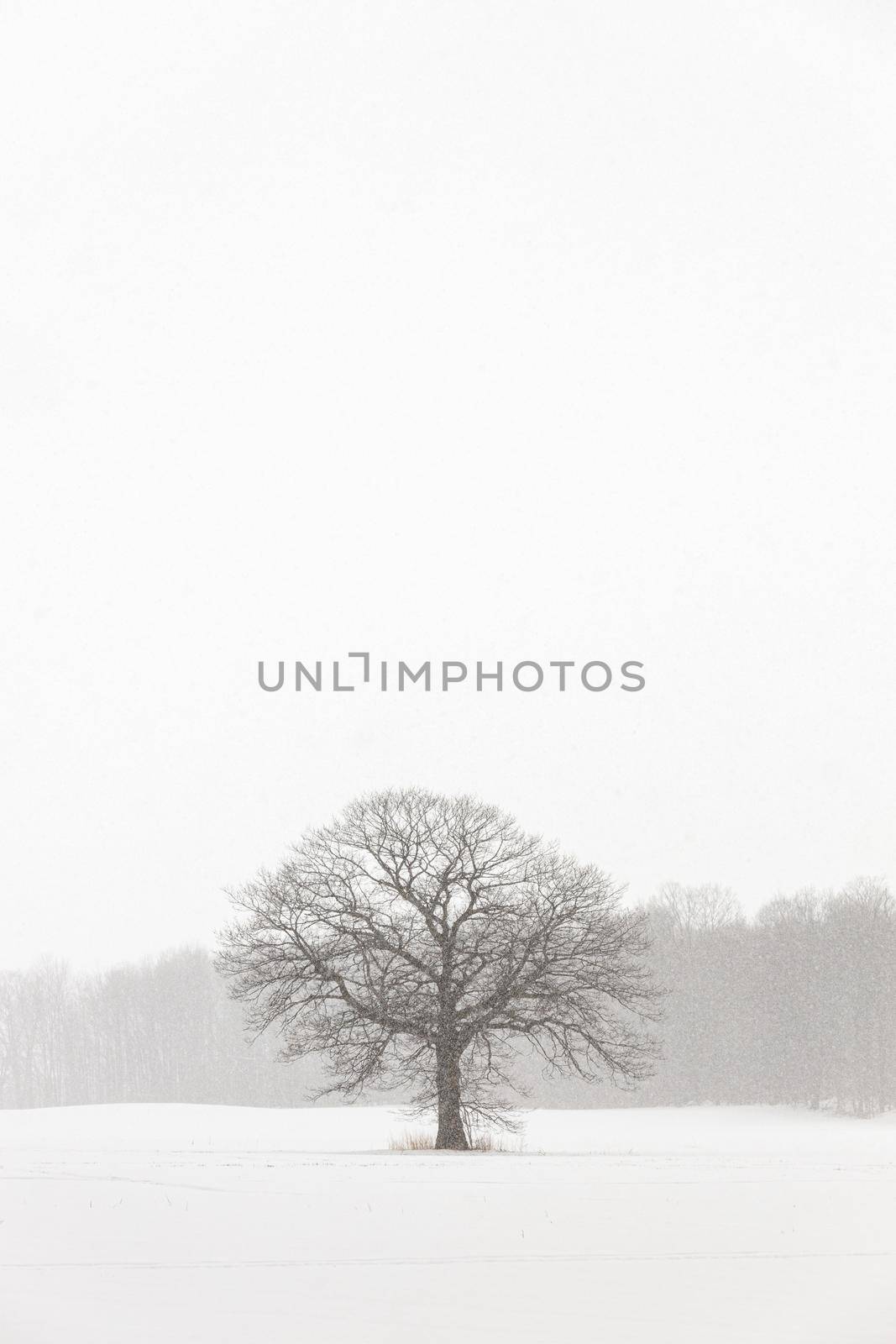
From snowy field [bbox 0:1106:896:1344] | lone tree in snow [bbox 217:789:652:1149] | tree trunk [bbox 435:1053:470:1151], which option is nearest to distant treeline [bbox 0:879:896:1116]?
lone tree in snow [bbox 217:789:652:1149]

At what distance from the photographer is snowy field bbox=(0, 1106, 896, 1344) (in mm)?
9664

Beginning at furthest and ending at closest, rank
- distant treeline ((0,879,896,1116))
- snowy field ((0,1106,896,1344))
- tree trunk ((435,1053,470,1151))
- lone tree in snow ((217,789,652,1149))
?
distant treeline ((0,879,896,1116))
lone tree in snow ((217,789,652,1149))
tree trunk ((435,1053,470,1151))
snowy field ((0,1106,896,1344))

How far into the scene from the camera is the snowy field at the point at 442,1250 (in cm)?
966

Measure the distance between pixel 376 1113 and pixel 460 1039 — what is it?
102ft

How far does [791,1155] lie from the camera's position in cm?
2936

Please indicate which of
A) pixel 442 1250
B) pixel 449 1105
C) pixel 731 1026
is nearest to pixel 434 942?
pixel 449 1105

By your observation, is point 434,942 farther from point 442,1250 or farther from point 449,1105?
point 442,1250

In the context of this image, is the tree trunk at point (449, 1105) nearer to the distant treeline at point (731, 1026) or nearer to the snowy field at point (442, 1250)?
the snowy field at point (442, 1250)

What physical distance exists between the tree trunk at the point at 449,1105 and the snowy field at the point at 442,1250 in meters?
4.08

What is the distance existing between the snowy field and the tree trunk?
13.4 ft

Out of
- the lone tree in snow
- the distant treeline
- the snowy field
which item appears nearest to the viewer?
the snowy field

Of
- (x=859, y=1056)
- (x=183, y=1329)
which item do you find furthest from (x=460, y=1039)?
(x=859, y=1056)

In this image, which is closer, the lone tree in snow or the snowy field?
the snowy field

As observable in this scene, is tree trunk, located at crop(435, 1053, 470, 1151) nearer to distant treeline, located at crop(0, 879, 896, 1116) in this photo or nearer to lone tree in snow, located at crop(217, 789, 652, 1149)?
lone tree in snow, located at crop(217, 789, 652, 1149)
